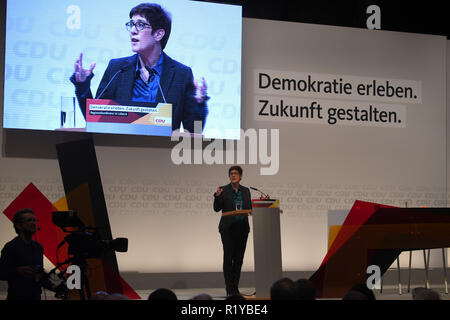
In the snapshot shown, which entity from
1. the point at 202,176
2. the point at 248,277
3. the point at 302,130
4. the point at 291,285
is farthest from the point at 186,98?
the point at 291,285

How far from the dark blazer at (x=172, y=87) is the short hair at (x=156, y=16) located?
0.91 ft

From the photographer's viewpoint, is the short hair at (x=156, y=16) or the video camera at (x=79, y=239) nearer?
the video camera at (x=79, y=239)

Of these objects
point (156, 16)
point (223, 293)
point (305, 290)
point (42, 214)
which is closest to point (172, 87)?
point (156, 16)

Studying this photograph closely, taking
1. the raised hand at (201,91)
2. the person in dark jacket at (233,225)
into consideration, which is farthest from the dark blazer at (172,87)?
the person in dark jacket at (233,225)

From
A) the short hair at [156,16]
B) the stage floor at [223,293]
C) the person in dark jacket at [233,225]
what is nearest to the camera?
the person in dark jacket at [233,225]

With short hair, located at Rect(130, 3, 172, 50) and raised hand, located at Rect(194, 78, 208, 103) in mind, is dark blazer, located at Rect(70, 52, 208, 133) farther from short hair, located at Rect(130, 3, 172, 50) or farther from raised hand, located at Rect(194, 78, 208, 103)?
short hair, located at Rect(130, 3, 172, 50)

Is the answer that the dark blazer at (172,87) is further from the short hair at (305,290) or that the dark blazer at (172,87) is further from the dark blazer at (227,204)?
the short hair at (305,290)

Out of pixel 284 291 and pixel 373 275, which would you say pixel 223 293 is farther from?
pixel 284 291

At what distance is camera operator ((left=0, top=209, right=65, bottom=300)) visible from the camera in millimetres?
3182

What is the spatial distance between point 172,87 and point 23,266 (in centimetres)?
373

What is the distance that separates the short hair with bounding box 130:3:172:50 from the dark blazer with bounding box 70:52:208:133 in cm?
28

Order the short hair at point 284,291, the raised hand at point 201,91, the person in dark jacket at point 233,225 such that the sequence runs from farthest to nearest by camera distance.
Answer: the raised hand at point 201,91 < the person in dark jacket at point 233,225 < the short hair at point 284,291

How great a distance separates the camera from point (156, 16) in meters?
6.66

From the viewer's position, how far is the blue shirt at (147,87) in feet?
21.5
